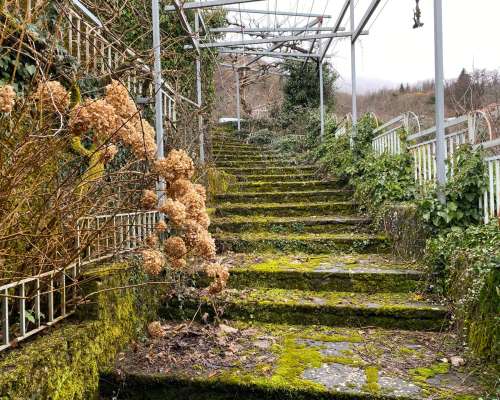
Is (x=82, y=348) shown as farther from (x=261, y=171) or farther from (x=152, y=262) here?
(x=261, y=171)

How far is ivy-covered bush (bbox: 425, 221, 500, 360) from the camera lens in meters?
2.06

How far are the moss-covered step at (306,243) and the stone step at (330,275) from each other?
1.19 feet

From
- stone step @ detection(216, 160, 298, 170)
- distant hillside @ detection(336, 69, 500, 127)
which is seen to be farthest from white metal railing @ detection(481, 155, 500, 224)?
stone step @ detection(216, 160, 298, 170)

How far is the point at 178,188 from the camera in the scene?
A: 2158 mm

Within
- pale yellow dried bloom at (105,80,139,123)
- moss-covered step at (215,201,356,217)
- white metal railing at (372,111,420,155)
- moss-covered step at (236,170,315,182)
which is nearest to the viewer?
pale yellow dried bloom at (105,80,139,123)

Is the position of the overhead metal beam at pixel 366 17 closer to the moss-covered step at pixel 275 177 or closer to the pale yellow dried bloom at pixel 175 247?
the moss-covered step at pixel 275 177

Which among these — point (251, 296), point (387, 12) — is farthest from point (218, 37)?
point (251, 296)

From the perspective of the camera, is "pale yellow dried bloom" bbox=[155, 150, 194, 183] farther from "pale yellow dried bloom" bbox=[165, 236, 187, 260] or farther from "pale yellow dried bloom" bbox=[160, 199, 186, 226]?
"pale yellow dried bloom" bbox=[165, 236, 187, 260]

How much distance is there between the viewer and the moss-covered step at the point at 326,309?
274 centimetres

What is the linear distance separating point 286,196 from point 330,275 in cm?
239

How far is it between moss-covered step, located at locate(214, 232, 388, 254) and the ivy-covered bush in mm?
849

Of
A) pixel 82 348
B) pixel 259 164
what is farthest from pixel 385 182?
pixel 82 348

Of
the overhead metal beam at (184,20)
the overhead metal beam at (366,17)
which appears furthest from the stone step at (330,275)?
the overhead metal beam at (366,17)

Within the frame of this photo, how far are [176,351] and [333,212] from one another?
3077 millimetres
